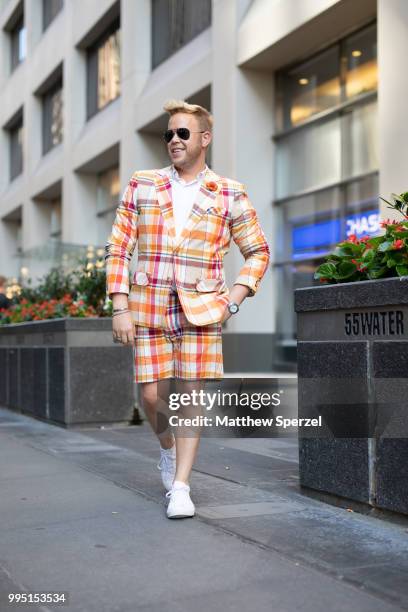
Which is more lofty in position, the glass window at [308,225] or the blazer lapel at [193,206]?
the glass window at [308,225]

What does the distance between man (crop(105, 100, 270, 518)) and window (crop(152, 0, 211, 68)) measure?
13.1m

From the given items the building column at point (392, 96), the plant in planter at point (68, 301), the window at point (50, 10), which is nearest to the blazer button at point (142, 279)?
the plant in planter at point (68, 301)

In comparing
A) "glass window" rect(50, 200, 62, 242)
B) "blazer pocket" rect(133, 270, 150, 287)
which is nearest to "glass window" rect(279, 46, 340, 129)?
"blazer pocket" rect(133, 270, 150, 287)

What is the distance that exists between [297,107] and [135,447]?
951cm

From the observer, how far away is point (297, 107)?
1505 cm

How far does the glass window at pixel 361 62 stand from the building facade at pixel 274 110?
2 cm

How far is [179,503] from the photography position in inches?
166

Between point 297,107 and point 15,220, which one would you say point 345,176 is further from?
point 15,220

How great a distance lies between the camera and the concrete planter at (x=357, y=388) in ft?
13.6

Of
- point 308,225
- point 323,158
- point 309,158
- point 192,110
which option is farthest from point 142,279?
point 309,158

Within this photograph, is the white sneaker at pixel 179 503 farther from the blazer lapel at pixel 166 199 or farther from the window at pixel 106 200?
the window at pixel 106 200

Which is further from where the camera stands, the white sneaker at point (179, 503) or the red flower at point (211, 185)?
the red flower at point (211, 185)

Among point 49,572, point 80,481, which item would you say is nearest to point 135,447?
point 80,481

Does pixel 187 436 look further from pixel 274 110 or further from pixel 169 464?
A: pixel 274 110
